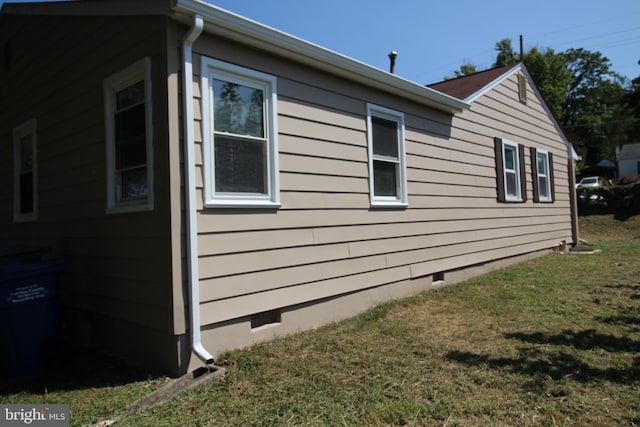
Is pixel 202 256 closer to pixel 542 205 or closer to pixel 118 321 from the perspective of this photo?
pixel 118 321

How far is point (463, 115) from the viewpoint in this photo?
27.6ft

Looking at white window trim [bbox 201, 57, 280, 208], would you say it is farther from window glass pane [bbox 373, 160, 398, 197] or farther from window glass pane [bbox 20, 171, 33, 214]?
window glass pane [bbox 20, 171, 33, 214]

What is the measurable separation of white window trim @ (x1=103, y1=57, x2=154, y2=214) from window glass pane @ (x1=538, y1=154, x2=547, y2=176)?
388 inches

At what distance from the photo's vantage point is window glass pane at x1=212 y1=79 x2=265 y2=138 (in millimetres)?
4516

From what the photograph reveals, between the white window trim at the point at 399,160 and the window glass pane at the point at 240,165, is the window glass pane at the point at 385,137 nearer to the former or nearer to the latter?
the white window trim at the point at 399,160

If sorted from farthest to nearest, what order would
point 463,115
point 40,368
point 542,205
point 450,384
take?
point 542,205 < point 463,115 < point 40,368 < point 450,384

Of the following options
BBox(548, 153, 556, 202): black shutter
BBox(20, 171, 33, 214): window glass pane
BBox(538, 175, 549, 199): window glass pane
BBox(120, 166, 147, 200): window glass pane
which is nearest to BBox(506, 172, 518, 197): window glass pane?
BBox(538, 175, 549, 199): window glass pane

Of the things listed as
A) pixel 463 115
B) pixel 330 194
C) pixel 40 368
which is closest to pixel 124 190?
pixel 40 368

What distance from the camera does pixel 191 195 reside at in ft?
13.3

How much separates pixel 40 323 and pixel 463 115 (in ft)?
23.7

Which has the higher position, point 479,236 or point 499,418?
point 479,236

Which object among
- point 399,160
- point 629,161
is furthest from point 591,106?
point 399,160

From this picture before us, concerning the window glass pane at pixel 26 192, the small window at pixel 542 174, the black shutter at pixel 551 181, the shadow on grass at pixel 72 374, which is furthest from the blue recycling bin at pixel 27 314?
the black shutter at pixel 551 181

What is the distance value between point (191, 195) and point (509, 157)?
797cm
